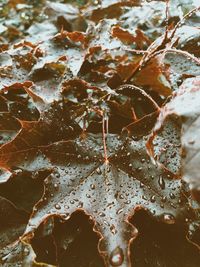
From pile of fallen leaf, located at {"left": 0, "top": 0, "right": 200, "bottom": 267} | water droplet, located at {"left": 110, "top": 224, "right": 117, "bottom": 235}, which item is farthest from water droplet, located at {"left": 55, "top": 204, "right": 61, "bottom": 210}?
water droplet, located at {"left": 110, "top": 224, "right": 117, "bottom": 235}

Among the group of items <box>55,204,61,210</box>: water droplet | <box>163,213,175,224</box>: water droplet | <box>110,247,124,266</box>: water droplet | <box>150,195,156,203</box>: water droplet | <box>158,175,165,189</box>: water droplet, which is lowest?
<box>55,204,61,210</box>: water droplet

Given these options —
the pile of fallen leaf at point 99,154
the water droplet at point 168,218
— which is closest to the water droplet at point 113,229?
the pile of fallen leaf at point 99,154

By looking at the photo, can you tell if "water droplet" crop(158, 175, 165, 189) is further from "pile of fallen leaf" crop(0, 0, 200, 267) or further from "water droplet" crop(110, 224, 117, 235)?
"water droplet" crop(110, 224, 117, 235)

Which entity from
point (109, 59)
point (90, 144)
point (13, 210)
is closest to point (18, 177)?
point (13, 210)

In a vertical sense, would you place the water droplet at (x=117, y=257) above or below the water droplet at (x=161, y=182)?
below

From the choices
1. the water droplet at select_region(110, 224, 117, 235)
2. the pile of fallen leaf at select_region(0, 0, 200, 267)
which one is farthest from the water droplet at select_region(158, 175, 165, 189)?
the water droplet at select_region(110, 224, 117, 235)

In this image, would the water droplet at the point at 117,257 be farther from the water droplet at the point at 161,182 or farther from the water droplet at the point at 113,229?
the water droplet at the point at 161,182

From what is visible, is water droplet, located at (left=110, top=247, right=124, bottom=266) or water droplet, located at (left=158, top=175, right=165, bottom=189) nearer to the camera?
water droplet, located at (left=110, top=247, right=124, bottom=266)

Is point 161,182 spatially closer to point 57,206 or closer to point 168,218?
point 168,218

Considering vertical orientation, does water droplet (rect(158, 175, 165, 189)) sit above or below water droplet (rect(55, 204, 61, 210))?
above

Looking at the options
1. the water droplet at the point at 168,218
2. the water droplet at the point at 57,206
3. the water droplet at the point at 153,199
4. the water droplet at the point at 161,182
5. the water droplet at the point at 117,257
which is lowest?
→ the water droplet at the point at 57,206
